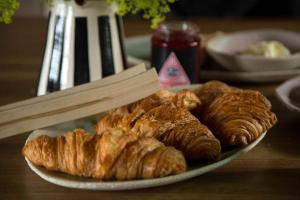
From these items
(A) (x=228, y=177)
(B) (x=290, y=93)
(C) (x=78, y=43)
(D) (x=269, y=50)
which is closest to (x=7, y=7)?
(C) (x=78, y=43)

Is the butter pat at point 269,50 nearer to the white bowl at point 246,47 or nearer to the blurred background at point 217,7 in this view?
the white bowl at point 246,47

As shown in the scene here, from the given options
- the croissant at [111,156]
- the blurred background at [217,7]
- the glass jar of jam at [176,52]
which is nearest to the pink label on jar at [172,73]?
the glass jar of jam at [176,52]

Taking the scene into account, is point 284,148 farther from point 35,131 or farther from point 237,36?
point 237,36

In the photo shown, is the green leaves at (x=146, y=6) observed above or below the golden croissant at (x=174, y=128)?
above

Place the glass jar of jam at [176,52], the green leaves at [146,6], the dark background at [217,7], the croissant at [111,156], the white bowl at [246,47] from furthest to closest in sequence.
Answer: the dark background at [217,7] < the white bowl at [246,47] < the glass jar of jam at [176,52] < the green leaves at [146,6] < the croissant at [111,156]

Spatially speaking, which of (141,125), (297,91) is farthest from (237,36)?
(141,125)

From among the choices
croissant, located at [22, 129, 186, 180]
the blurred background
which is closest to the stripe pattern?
croissant, located at [22, 129, 186, 180]

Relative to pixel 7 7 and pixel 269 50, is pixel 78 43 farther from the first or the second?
pixel 269 50

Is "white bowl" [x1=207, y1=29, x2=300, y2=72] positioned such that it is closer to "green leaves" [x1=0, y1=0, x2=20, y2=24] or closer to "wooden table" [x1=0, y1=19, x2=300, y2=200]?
"wooden table" [x1=0, y1=19, x2=300, y2=200]
